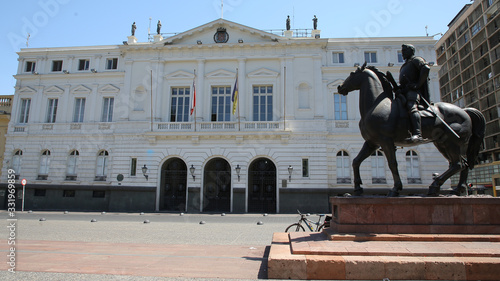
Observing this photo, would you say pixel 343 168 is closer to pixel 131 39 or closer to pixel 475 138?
pixel 475 138

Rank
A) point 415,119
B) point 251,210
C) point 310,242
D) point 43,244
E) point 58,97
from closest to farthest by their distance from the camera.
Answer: point 310,242 < point 415,119 < point 43,244 < point 251,210 < point 58,97

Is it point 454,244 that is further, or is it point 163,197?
point 163,197

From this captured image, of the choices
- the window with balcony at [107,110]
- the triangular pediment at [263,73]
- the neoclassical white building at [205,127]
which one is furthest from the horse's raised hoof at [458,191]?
the window with balcony at [107,110]

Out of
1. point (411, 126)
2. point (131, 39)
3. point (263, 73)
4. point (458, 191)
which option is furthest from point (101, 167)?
point (458, 191)

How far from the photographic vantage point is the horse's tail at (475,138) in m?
8.54

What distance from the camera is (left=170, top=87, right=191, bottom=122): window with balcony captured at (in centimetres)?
2972

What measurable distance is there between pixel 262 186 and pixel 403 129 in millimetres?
20777

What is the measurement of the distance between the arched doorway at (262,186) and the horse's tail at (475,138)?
776 inches

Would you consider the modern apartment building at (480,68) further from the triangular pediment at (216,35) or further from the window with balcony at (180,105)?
the window with balcony at (180,105)

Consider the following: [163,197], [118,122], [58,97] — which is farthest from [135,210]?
[58,97]

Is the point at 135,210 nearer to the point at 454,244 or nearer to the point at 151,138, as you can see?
the point at 151,138

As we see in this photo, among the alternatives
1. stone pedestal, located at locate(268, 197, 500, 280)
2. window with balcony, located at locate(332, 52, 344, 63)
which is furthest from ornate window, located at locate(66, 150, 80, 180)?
stone pedestal, located at locate(268, 197, 500, 280)

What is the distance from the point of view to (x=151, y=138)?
28.5m

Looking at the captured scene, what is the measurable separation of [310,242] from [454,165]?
4369mm
